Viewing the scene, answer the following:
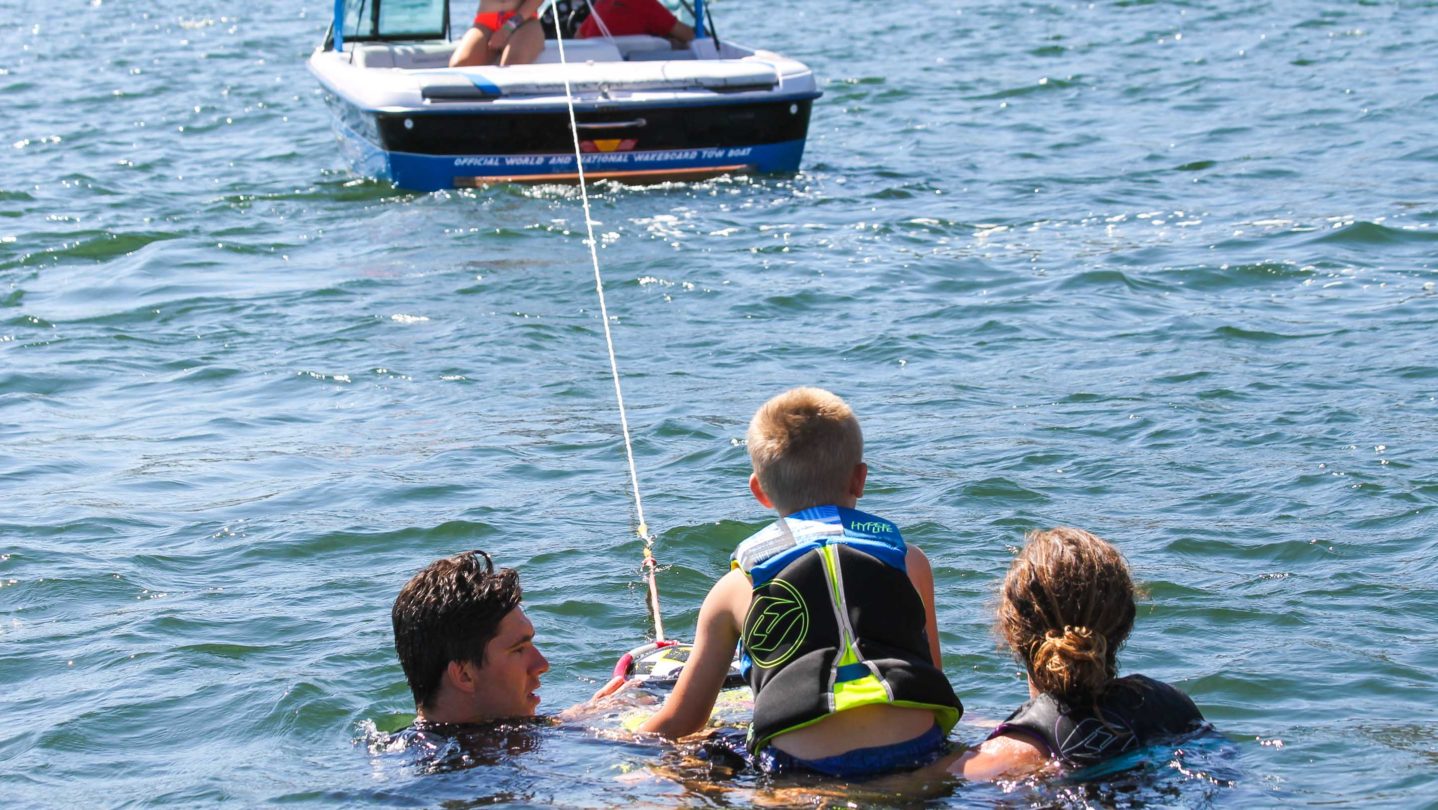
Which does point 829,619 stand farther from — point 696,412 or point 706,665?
point 696,412

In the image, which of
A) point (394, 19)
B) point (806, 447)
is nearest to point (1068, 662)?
point (806, 447)

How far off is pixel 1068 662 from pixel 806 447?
837 mm

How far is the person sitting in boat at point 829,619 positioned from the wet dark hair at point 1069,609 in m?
0.26

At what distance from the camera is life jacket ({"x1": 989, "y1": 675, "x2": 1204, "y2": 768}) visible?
4402 mm

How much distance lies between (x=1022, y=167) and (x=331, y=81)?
5596 mm

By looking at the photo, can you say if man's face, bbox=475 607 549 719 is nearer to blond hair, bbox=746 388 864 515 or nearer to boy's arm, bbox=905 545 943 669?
blond hair, bbox=746 388 864 515

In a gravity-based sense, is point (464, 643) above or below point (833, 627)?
below

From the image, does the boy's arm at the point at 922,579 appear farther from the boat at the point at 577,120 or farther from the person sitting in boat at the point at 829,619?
the boat at the point at 577,120

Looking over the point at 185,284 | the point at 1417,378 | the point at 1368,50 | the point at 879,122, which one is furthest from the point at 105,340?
the point at 1368,50

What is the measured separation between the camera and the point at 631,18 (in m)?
15.3

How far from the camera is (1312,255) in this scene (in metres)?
11.0

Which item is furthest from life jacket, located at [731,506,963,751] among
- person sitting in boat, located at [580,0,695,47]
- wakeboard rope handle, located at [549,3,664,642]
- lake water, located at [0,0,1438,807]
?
person sitting in boat, located at [580,0,695,47]

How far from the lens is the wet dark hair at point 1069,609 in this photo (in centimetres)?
432

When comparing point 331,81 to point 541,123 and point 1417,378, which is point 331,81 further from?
point 1417,378
